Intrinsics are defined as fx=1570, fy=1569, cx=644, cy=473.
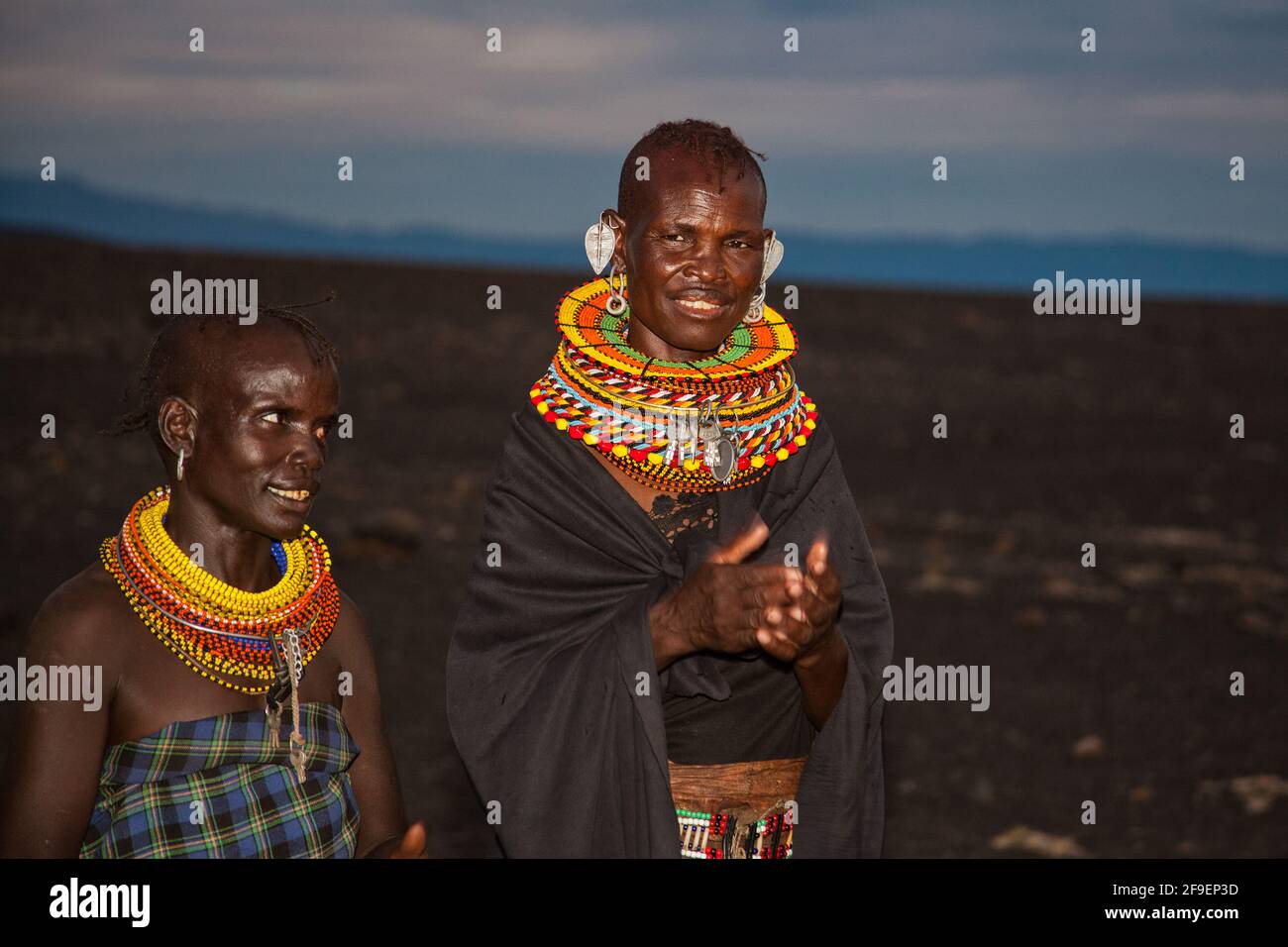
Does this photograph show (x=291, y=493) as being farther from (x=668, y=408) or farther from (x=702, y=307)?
(x=702, y=307)

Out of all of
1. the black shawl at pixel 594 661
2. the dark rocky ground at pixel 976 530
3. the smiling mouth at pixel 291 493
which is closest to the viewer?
the smiling mouth at pixel 291 493

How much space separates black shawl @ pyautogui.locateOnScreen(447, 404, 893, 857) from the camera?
344 cm

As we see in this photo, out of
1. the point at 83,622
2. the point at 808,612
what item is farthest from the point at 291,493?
the point at 808,612

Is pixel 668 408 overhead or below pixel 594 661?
overhead

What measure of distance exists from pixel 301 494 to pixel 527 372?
66.2ft

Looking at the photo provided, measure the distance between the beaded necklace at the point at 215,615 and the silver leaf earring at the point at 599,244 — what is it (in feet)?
3.25

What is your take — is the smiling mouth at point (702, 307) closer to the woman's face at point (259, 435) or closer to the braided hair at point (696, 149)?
the braided hair at point (696, 149)

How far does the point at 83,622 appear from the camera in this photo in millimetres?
3055

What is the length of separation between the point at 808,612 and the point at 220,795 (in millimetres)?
1227

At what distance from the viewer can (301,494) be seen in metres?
3.29

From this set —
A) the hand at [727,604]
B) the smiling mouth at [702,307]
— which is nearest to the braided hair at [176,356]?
the smiling mouth at [702,307]

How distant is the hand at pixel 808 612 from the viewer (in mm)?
3076
